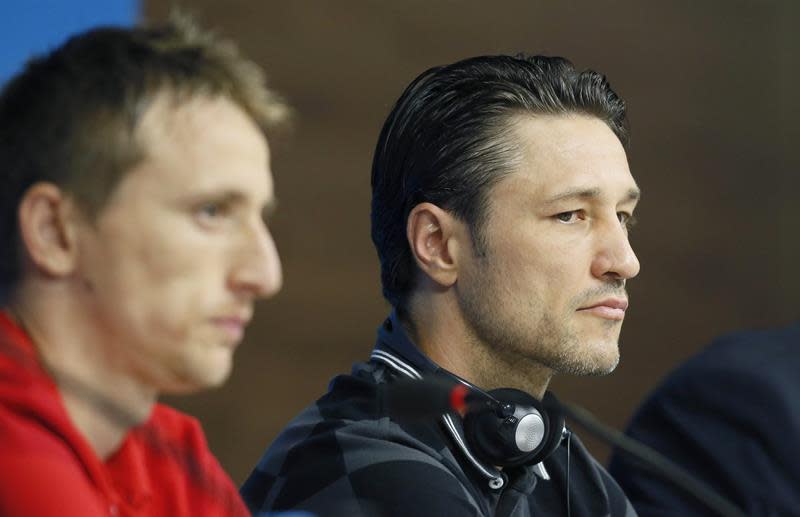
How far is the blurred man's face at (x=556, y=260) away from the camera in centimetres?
141

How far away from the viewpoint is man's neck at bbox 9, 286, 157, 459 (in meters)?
0.86

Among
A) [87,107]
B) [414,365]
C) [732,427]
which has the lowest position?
[732,427]

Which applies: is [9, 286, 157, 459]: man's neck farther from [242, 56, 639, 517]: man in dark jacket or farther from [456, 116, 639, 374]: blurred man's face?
[456, 116, 639, 374]: blurred man's face

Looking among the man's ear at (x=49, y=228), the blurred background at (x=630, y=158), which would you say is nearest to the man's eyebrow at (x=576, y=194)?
the man's ear at (x=49, y=228)

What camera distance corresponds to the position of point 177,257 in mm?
853

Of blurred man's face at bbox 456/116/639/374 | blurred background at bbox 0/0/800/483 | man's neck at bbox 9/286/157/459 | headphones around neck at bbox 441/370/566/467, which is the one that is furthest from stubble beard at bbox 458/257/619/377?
blurred background at bbox 0/0/800/483

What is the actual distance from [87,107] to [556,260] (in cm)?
71

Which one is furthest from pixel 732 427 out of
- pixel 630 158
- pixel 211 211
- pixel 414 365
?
pixel 630 158

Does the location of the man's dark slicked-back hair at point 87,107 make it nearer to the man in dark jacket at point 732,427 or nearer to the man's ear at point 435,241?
the man's ear at point 435,241

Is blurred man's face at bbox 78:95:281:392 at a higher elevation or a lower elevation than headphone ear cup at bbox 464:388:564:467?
higher

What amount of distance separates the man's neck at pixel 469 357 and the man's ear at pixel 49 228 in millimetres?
698

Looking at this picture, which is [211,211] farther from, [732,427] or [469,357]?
[732,427]

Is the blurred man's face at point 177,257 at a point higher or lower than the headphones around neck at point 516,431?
higher

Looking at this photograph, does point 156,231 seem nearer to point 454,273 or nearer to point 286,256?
point 454,273
